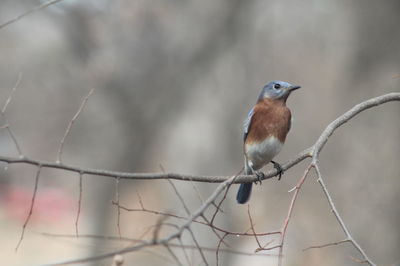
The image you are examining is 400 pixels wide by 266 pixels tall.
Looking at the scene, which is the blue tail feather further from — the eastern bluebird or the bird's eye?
the bird's eye

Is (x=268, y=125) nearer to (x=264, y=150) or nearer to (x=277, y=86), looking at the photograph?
(x=264, y=150)

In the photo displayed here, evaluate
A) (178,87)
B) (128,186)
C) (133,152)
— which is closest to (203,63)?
(178,87)

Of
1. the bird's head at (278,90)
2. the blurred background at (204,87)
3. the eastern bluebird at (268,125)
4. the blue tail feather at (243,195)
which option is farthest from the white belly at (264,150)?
the blurred background at (204,87)

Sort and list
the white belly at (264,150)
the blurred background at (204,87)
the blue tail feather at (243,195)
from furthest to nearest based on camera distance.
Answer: the blurred background at (204,87) < the blue tail feather at (243,195) < the white belly at (264,150)

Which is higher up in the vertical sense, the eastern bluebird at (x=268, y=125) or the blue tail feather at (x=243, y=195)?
the eastern bluebird at (x=268, y=125)

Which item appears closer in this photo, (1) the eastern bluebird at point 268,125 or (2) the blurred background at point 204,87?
(1) the eastern bluebird at point 268,125

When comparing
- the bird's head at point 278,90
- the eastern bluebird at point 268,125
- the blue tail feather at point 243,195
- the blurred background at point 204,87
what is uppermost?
the blurred background at point 204,87

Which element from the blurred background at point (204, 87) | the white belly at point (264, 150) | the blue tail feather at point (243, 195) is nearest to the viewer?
the white belly at point (264, 150)

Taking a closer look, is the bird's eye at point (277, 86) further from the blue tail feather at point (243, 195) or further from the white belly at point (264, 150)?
the blue tail feather at point (243, 195)

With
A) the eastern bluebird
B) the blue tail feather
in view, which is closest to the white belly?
the eastern bluebird

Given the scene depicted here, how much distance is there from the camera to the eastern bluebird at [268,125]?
5.41 m

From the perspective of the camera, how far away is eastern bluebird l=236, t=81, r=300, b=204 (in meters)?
5.41

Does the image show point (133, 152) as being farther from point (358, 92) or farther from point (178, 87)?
point (358, 92)

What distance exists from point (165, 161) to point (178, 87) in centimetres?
140
